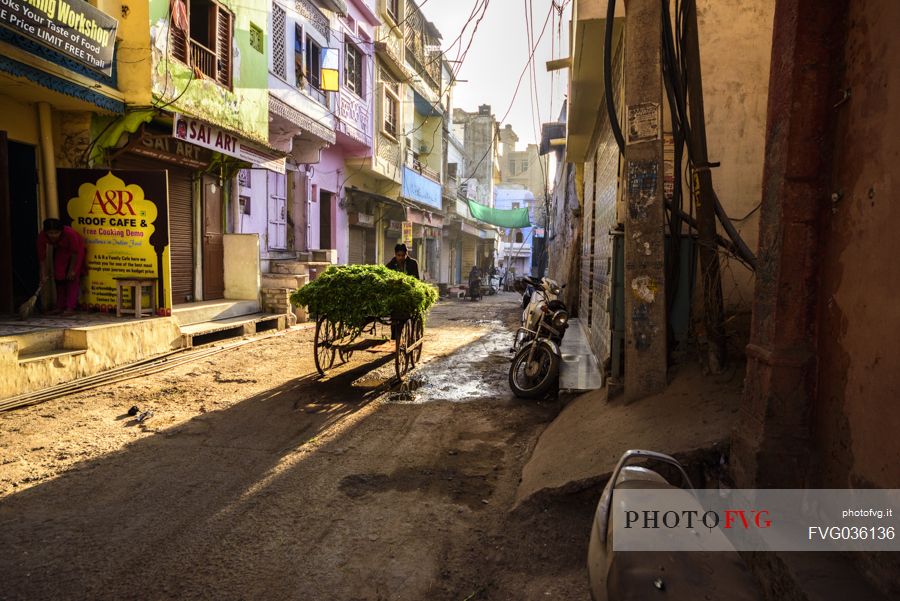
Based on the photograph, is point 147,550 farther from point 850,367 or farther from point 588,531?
point 850,367

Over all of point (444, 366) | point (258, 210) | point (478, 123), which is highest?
point (478, 123)

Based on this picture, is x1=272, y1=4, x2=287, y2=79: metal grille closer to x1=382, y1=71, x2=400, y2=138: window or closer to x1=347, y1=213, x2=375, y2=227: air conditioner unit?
x1=347, y1=213, x2=375, y2=227: air conditioner unit

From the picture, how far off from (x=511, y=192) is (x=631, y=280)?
54.0 metres

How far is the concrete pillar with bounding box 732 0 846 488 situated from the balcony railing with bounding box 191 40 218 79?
10.5m

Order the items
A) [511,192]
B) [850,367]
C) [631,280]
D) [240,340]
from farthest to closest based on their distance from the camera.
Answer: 1. [511,192]
2. [240,340]
3. [631,280]
4. [850,367]

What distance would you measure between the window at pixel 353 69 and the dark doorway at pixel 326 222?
363cm

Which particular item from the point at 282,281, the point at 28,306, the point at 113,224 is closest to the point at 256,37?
the point at 282,281

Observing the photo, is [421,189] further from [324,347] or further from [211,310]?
[324,347]

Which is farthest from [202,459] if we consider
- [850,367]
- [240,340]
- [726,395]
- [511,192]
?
[511,192]

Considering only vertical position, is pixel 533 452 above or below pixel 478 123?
below

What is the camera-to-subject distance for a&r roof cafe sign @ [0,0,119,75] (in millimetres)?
6508

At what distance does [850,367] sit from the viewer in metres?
2.34

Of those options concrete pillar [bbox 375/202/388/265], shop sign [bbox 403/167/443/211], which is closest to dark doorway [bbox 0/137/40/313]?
concrete pillar [bbox 375/202/388/265]

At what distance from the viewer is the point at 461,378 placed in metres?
7.79
